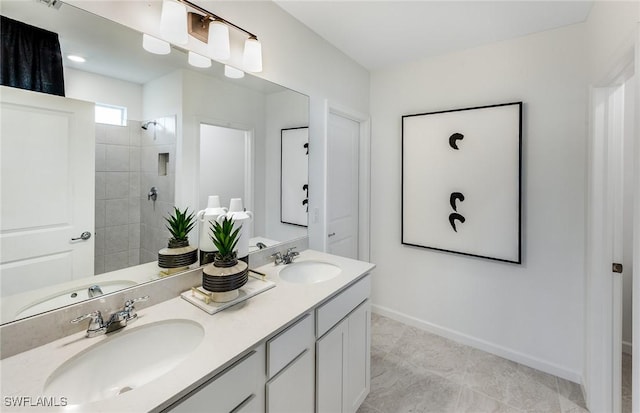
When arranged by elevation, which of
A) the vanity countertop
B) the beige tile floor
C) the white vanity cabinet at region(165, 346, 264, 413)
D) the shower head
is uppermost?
the shower head

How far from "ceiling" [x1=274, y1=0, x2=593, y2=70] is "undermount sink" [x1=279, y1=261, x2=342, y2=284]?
67.8 inches

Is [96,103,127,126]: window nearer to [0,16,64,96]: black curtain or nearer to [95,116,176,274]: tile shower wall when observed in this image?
[95,116,176,274]: tile shower wall

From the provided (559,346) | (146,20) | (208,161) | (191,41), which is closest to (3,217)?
(208,161)

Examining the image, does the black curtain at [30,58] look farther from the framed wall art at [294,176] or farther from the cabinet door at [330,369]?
the cabinet door at [330,369]

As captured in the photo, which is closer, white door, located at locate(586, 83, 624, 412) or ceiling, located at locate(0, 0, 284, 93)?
ceiling, located at locate(0, 0, 284, 93)

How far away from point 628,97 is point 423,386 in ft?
7.25

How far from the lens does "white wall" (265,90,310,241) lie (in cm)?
193

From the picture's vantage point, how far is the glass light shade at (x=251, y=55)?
160cm

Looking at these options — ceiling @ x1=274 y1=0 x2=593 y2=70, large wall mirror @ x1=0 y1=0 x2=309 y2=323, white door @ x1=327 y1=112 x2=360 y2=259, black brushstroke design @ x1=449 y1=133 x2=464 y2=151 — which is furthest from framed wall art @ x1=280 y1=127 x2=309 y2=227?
black brushstroke design @ x1=449 y1=133 x2=464 y2=151

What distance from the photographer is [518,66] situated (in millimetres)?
2146

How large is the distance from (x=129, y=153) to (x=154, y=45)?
0.51 metres

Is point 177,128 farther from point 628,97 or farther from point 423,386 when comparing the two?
point 628,97

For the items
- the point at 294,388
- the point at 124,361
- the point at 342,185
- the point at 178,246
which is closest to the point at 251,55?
the point at 178,246

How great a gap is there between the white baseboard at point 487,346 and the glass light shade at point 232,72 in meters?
2.53
